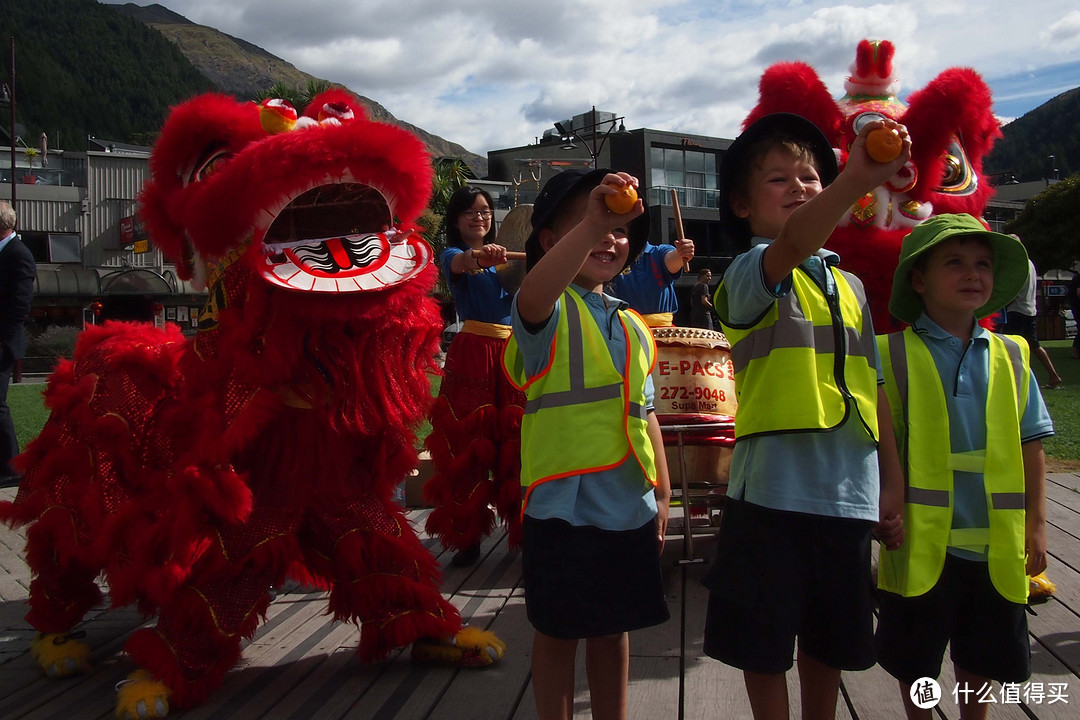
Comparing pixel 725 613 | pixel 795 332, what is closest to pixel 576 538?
pixel 725 613

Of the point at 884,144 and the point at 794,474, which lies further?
the point at 794,474

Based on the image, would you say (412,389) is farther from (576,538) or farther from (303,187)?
(576,538)

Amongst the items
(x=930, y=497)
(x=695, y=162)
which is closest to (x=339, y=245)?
(x=930, y=497)

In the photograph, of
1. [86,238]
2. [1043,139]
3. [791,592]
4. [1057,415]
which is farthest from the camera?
[1043,139]

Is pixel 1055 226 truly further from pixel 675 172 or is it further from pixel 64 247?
pixel 64 247

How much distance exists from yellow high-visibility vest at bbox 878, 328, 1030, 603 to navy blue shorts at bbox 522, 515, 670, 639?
0.62 metres

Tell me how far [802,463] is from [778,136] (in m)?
0.74

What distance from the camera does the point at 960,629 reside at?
2164mm

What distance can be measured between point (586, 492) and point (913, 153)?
2.14 metres

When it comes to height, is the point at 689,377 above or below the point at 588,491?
above

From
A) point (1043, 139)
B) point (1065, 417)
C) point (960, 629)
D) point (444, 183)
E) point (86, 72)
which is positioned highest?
point (86, 72)

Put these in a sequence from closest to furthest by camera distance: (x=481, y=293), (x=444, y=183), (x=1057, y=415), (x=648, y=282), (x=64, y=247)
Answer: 1. (x=648, y=282)
2. (x=481, y=293)
3. (x=1057, y=415)
4. (x=444, y=183)
5. (x=64, y=247)

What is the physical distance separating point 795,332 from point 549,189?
0.70 metres

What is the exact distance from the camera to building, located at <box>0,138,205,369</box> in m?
28.8
